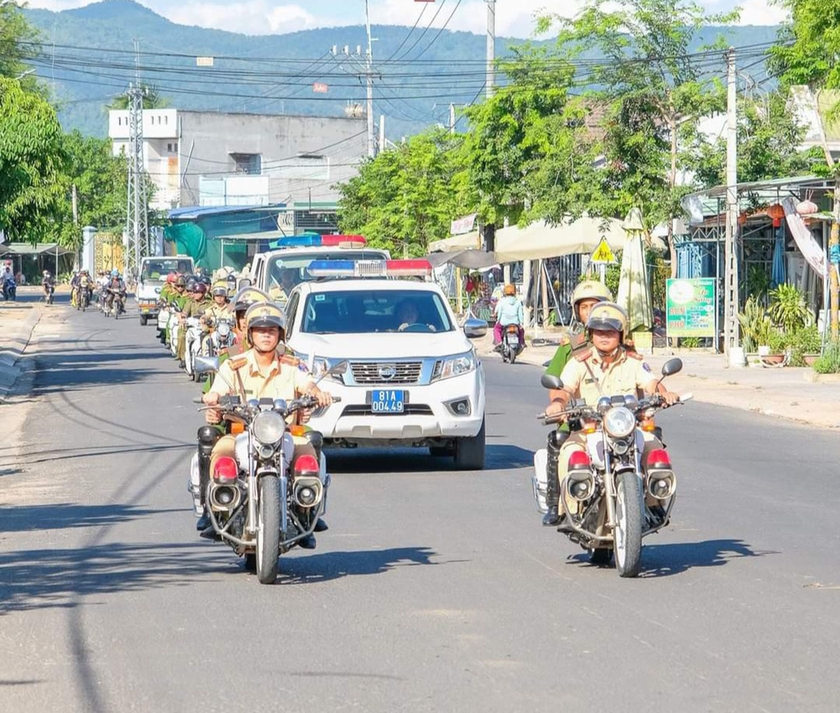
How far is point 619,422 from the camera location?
9086 millimetres

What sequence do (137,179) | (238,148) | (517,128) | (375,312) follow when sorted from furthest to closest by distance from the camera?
(238,148) < (137,179) < (517,128) < (375,312)

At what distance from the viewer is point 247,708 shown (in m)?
6.42

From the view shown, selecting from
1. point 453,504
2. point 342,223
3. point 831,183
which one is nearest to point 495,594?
point 453,504

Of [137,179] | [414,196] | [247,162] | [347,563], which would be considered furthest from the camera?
[247,162]

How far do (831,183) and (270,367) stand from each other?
2171 centimetres

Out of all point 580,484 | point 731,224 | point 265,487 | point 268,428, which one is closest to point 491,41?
point 731,224

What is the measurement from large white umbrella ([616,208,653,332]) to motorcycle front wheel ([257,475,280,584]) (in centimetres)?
2723

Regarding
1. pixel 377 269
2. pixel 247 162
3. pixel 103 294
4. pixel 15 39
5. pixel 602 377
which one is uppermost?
pixel 15 39

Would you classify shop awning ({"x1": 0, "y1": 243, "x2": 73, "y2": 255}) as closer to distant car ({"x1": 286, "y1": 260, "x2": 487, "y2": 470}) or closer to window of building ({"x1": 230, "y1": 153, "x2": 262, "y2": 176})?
window of building ({"x1": 230, "y1": 153, "x2": 262, "y2": 176})

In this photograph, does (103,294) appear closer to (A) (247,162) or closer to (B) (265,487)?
(A) (247,162)

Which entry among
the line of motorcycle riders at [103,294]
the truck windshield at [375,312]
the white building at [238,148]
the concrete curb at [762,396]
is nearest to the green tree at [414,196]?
the line of motorcycle riders at [103,294]

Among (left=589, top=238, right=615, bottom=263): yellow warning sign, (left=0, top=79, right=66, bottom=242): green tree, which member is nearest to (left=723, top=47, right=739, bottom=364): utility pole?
(left=589, top=238, right=615, bottom=263): yellow warning sign

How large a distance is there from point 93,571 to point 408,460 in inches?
274

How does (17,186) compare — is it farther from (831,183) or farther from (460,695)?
(460,695)
